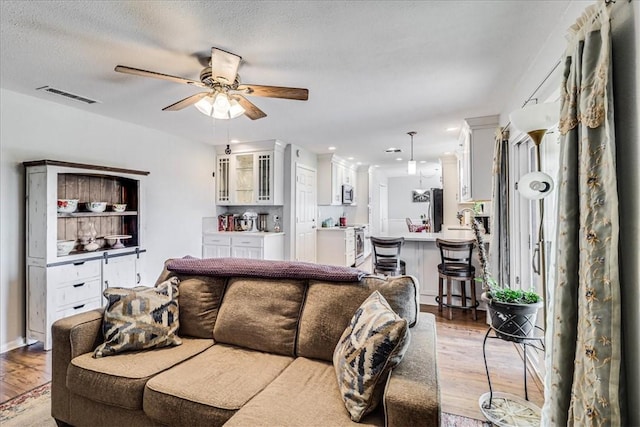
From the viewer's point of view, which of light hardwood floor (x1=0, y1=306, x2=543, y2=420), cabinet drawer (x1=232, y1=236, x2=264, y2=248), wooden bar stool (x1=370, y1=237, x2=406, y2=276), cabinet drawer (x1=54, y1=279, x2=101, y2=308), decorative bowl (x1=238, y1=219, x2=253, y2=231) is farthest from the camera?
decorative bowl (x1=238, y1=219, x2=253, y2=231)

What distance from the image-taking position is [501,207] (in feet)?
11.0

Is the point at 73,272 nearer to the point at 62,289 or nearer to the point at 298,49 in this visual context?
the point at 62,289

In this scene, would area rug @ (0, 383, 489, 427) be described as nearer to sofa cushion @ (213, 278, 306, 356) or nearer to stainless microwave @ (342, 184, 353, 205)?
sofa cushion @ (213, 278, 306, 356)

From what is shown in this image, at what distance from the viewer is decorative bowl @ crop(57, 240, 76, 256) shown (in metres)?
3.19

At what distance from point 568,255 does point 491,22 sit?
153cm

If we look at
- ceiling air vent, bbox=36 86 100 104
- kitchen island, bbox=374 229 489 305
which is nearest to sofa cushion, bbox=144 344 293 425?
ceiling air vent, bbox=36 86 100 104

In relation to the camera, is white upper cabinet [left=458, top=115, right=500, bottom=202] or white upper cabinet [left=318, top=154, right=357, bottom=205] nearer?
white upper cabinet [left=458, top=115, right=500, bottom=202]

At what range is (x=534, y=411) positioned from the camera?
80.3 inches

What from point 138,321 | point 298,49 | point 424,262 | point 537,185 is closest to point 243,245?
point 424,262

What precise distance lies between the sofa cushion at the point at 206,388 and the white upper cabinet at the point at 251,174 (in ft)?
12.5

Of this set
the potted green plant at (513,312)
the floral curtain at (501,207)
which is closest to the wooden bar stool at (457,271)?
the floral curtain at (501,207)

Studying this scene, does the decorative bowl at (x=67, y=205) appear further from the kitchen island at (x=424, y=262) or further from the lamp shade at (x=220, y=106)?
the kitchen island at (x=424, y=262)

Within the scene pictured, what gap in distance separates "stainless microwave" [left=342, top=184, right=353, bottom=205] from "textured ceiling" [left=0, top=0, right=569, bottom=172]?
3553 mm

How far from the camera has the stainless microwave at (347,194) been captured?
7.28 meters
